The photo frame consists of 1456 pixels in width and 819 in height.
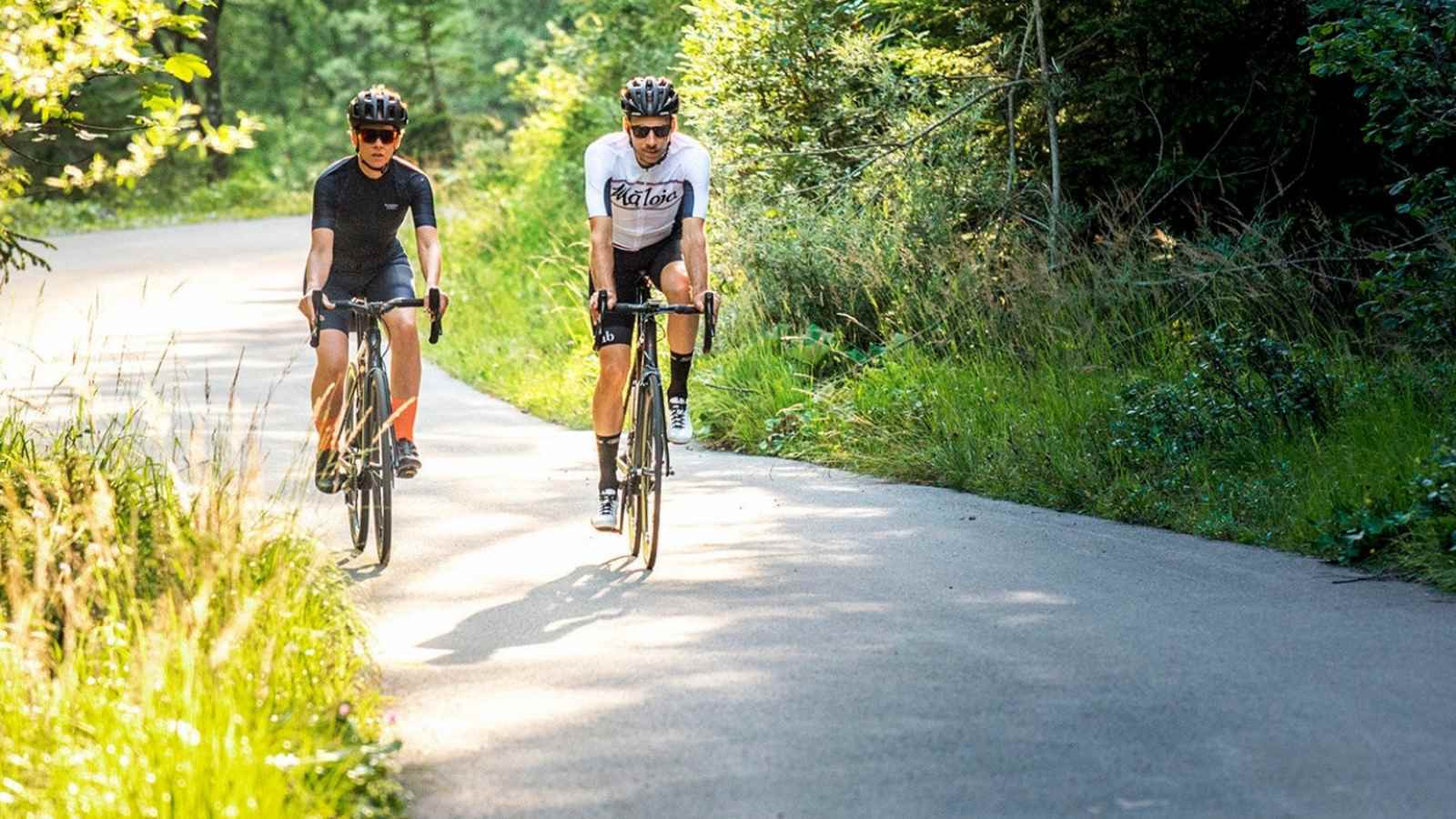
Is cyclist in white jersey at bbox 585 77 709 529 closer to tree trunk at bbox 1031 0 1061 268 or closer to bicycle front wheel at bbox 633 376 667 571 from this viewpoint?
bicycle front wheel at bbox 633 376 667 571

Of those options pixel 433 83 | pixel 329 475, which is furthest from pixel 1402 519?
pixel 433 83

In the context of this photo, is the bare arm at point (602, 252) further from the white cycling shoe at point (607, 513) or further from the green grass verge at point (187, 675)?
the green grass verge at point (187, 675)

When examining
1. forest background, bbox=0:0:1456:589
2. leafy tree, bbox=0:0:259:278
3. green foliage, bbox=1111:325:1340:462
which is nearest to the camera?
leafy tree, bbox=0:0:259:278

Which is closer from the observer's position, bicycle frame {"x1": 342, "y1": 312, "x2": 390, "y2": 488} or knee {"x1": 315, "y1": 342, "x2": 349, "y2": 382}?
bicycle frame {"x1": 342, "y1": 312, "x2": 390, "y2": 488}

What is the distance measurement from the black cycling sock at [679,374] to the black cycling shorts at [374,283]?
1311 mm

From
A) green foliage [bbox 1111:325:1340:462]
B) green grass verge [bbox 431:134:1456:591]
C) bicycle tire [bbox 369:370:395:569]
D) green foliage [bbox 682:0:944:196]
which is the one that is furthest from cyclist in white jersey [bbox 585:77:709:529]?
green foliage [bbox 682:0:944:196]

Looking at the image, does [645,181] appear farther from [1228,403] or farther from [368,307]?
[1228,403]

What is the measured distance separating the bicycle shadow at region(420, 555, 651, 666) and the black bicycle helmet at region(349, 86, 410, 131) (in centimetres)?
226

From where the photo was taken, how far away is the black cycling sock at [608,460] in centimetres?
898

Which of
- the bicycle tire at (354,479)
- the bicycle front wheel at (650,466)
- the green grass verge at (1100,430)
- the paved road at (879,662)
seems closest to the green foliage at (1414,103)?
the green grass verge at (1100,430)

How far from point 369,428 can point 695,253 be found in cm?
170

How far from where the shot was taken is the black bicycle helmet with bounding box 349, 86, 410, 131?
871 cm

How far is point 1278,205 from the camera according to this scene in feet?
47.0

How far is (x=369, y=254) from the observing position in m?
9.14
